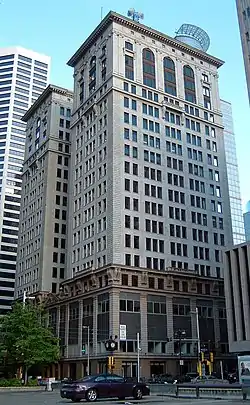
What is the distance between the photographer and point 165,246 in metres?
84.3

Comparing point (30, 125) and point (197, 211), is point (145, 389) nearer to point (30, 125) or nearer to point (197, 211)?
point (197, 211)

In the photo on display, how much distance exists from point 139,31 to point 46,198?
39.1 m

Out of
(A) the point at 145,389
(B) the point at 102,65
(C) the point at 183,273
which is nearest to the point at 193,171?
(C) the point at 183,273

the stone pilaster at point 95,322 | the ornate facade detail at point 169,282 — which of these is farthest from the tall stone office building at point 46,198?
the ornate facade detail at point 169,282

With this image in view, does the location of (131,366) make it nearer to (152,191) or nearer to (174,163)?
(152,191)

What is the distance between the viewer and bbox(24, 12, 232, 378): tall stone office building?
77.1 m

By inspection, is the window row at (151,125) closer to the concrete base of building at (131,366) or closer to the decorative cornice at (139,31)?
the decorative cornice at (139,31)

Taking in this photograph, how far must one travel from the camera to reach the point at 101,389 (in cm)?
2908

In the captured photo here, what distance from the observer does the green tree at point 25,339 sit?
61062 millimetres

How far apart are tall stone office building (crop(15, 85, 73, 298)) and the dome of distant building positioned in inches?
1208

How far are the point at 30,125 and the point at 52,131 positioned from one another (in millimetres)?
17957

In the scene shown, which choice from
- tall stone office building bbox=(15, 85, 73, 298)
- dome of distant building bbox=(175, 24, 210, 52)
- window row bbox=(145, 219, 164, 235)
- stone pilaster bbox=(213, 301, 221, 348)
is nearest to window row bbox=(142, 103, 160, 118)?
window row bbox=(145, 219, 164, 235)

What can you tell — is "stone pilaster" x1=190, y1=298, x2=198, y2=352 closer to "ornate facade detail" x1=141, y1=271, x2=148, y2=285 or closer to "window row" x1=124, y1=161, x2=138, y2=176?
"ornate facade detail" x1=141, y1=271, x2=148, y2=285

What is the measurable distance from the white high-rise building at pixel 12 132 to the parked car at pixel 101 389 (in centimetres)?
11792
